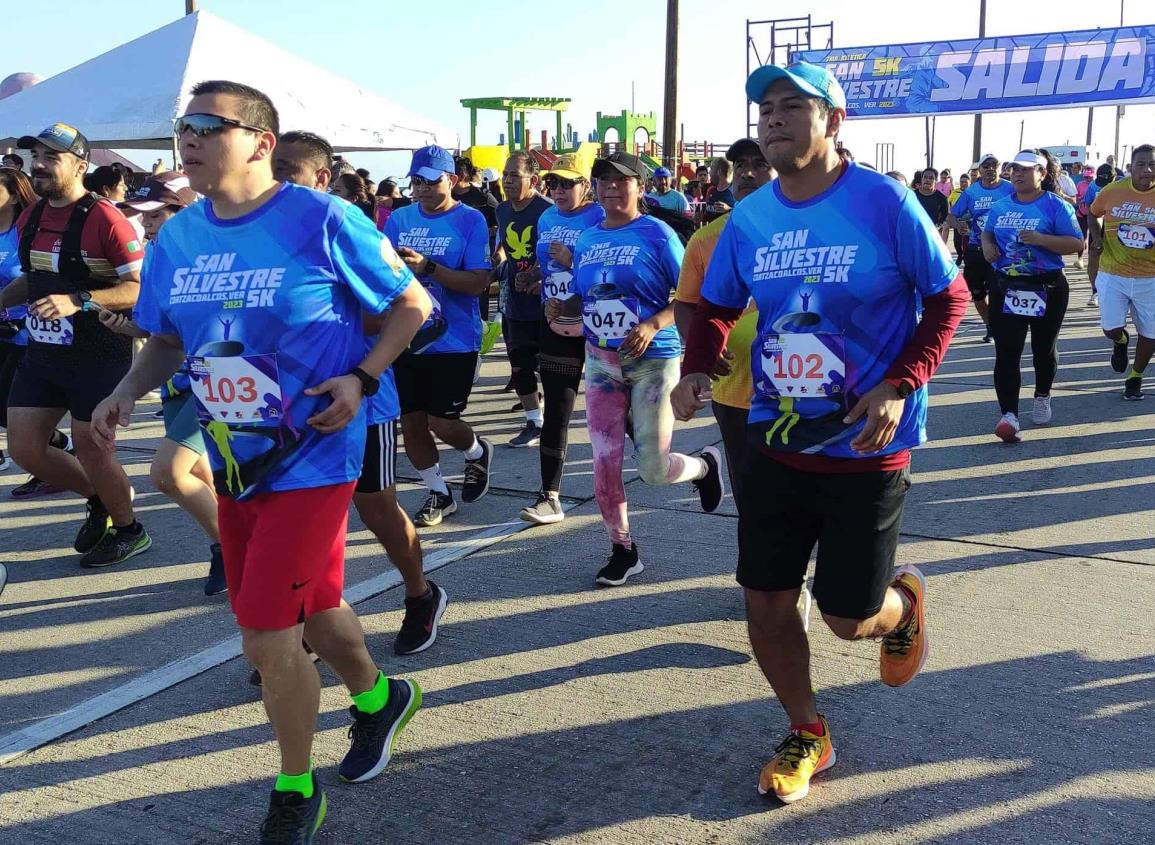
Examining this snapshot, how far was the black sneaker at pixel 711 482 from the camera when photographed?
5543mm

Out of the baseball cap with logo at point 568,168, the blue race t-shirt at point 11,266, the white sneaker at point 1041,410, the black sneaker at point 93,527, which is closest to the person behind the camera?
the black sneaker at point 93,527

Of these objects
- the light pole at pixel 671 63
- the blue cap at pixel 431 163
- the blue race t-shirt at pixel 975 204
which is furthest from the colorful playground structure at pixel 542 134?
the blue cap at pixel 431 163

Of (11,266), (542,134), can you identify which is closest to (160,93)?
(11,266)

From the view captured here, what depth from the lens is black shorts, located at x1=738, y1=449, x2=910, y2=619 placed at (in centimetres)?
306

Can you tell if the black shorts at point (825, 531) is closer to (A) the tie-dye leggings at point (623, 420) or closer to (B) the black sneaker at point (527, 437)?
(A) the tie-dye leggings at point (623, 420)

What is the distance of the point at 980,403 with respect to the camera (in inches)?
370

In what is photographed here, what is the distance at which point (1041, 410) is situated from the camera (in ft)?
27.3

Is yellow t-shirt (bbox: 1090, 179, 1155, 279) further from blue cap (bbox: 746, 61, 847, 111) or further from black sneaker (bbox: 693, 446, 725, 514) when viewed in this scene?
blue cap (bbox: 746, 61, 847, 111)

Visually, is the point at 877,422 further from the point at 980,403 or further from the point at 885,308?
the point at 980,403

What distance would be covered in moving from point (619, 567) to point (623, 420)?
26.1 inches

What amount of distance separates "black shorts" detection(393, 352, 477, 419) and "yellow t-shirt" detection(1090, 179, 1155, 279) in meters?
5.82

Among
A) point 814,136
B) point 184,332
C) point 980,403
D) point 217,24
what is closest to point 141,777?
point 184,332

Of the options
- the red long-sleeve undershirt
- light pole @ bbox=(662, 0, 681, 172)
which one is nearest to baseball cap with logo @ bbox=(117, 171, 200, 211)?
the red long-sleeve undershirt

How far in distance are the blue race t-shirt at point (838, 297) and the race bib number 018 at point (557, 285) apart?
3391 millimetres
